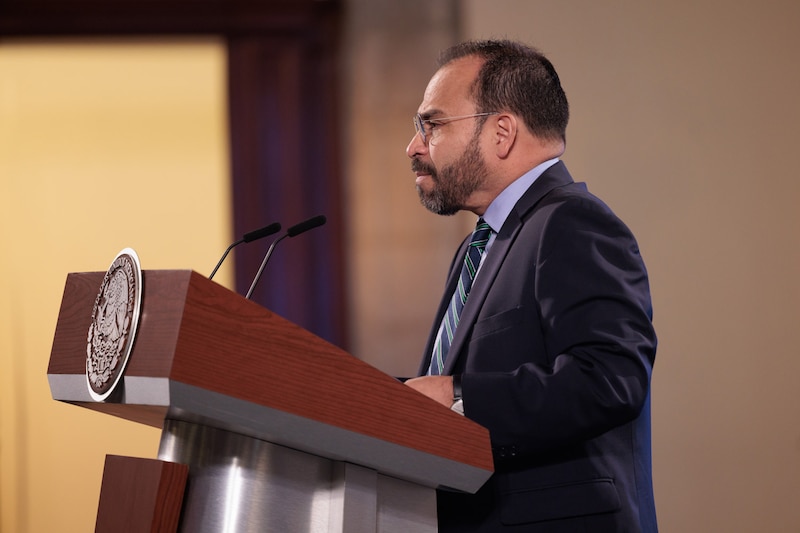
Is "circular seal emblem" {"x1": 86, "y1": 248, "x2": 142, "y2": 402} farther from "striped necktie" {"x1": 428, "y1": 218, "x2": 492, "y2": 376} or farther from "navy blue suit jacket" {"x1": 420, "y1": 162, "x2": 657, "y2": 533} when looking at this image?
"striped necktie" {"x1": 428, "y1": 218, "x2": 492, "y2": 376}

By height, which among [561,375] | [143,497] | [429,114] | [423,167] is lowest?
[143,497]

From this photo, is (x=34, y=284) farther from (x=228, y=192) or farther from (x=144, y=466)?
(x=144, y=466)

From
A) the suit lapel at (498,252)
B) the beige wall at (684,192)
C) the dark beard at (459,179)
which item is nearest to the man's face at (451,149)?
the dark beard at (459,179)

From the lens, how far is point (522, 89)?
211 centimetres

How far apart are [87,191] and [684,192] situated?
9.57 ft

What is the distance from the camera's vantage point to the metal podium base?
4.07ft

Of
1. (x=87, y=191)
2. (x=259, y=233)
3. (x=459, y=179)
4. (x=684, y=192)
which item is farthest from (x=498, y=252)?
(x=87, y=191)

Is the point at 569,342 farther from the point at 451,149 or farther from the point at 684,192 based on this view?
the point at 684,192

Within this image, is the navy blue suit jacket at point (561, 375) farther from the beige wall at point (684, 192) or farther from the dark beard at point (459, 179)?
the beige wall at point (684, 192)

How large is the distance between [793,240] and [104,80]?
3459 mm

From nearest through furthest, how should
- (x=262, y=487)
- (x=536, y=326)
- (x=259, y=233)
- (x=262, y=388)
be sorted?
1. (x=262, y=388)
2. (x=262, y=487)
3. (x=536, y=326)
4. (x=259, y=233)

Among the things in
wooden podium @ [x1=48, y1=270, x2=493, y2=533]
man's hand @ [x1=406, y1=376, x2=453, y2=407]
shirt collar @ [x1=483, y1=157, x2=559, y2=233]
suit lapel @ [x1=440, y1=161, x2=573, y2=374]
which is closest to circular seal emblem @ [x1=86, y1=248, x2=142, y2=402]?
wooden podium @ [x1=48, y1=270, x2=493, y2=533]

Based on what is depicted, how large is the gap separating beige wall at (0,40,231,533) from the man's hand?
295cm

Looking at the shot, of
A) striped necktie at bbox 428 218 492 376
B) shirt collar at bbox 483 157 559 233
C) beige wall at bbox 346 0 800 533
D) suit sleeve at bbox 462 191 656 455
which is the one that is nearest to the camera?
suit sleeve at bbox 462 191 656 455
